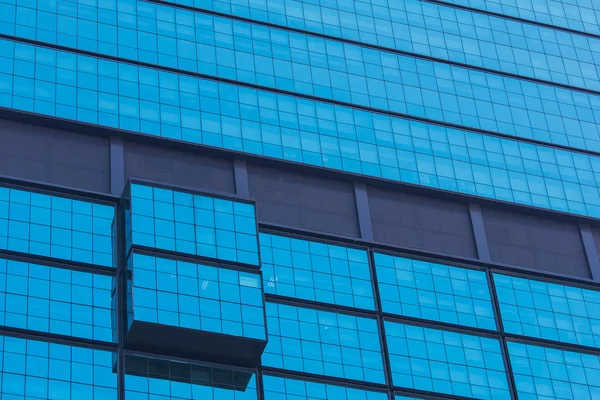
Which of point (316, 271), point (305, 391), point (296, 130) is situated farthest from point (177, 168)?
point (305, 391)

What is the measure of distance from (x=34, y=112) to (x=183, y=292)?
514 inches

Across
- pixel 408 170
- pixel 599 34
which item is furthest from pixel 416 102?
pixel 599 34

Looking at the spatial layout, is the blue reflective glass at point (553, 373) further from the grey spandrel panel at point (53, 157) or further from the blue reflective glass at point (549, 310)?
the grey spandrel panel at point (53, 157)

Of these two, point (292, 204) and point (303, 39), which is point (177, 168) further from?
point (303, 39)

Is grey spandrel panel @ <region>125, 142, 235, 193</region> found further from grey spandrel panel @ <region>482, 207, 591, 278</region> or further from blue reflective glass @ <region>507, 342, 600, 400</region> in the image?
blue reflective glass @ <region>507, 342, 600, 400</region>

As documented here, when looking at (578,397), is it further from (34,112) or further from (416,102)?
(34,112)

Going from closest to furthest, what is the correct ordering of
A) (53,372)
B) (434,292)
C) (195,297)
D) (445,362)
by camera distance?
1. (53,372)
2. (195,297)
3. (445,362)
4. (434,292)

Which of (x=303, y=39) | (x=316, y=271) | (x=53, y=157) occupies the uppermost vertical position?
(x=303, y=39)

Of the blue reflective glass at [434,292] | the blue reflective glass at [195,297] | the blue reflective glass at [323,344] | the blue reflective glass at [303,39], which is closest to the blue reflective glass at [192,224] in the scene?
the blue reflective glass at [195,297]

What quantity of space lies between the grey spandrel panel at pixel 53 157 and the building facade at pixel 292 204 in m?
0.14

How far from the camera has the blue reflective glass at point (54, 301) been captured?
63000 millimetres

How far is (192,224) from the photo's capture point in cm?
6762

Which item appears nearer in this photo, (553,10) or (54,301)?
(54,301)

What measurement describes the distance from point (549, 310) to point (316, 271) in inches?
520
